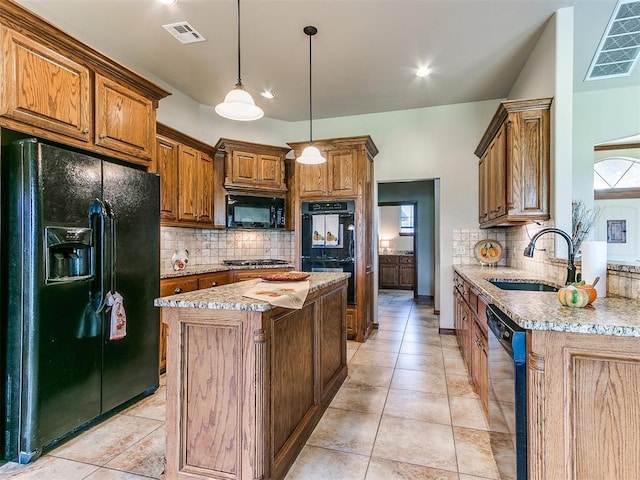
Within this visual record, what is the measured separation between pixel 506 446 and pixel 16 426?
256 centimetres

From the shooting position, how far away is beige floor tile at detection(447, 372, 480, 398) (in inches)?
108

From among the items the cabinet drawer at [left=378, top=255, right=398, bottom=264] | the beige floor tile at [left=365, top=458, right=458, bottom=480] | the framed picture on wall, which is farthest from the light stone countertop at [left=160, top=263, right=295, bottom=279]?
the cabinet drawer at [left=378, top=255, right=398, bottom=264]

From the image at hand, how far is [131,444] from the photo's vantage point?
2.10 meters

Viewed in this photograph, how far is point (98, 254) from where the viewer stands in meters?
2.23

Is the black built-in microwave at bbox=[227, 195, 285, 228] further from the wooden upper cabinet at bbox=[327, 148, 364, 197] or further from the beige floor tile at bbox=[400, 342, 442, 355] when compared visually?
the beige floor tile at bbox=[400, 342, 442, 355]

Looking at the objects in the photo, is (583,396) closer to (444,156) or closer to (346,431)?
(346,431)

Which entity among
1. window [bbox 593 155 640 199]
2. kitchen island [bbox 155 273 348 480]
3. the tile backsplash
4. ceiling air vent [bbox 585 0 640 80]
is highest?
ceiling air vent [bbox 585 0 640 80]

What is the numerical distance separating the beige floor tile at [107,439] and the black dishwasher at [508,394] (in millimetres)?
2103

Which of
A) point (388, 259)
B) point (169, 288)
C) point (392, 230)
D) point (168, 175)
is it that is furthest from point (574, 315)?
point (392, 230)

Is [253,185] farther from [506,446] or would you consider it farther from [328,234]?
[506,446]

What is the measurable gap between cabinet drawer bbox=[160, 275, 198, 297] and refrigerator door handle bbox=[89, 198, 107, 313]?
0.84 metres

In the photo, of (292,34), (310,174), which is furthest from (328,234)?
(292,34)

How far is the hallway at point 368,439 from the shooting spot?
1.84m

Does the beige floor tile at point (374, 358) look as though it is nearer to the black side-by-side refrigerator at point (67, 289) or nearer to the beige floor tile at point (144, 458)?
the beige floor tile at point (144, 458)
